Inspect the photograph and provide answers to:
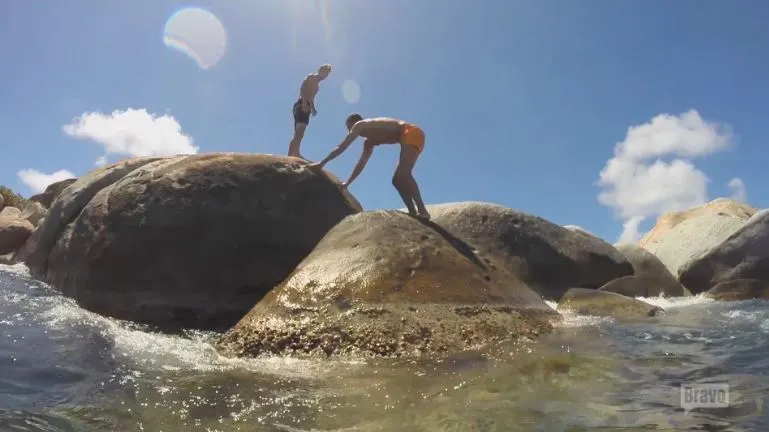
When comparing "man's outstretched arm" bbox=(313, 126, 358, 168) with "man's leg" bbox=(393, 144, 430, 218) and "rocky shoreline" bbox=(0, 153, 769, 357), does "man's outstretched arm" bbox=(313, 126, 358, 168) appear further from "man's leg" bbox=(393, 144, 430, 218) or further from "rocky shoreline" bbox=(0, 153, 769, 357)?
"man's leg" bbox=(393, 144, 430, 218)

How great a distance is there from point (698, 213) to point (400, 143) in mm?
28107

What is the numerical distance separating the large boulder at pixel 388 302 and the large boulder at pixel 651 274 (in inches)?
327

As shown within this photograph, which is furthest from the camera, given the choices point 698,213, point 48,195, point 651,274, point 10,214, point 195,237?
point 698,213

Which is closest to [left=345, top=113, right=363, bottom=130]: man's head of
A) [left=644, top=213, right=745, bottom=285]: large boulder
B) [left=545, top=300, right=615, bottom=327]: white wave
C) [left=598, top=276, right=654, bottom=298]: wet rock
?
[left=545, top=300, right=615, bottom=327]: white wave

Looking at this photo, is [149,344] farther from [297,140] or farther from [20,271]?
[20,271]

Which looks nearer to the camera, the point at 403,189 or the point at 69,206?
the point at 403,189

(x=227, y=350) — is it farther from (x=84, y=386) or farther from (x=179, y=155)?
(x=179, y=155)

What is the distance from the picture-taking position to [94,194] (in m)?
8.21

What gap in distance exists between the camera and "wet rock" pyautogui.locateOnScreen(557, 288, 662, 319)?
720 centimetres

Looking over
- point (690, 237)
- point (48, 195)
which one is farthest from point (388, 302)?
point (48, 195)

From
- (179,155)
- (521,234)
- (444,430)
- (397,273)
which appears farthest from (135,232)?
(521,234)

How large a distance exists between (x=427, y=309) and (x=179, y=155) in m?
5.00

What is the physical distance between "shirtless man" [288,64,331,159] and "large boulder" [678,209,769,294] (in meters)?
9.99

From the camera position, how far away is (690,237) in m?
17.0
